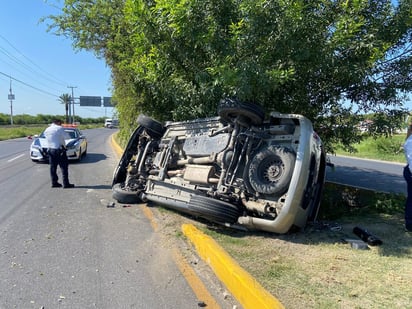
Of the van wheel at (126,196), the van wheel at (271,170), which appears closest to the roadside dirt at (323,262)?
the van wheel at (271,170)

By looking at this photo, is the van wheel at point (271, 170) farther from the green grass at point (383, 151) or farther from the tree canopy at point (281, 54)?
the green grass at point (383, 151)

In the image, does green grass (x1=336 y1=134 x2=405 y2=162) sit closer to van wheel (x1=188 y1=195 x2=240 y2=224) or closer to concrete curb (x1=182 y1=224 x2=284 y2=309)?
van wheel (x1=188 y1=195 x2=240 y2=224)

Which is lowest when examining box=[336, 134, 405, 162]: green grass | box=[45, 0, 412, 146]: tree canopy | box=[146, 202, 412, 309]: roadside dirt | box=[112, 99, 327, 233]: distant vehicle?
box=[336, 134, 405, 162]: green grass

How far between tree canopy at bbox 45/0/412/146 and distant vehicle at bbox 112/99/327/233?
46 centimetres

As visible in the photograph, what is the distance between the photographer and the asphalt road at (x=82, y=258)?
141 inches

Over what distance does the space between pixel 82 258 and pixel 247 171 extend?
2.35 m

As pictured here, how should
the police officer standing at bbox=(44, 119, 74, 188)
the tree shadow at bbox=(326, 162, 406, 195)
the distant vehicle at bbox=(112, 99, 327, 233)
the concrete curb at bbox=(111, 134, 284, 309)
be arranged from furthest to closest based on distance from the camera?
the tree shadow at bbox=(326, 162, 406, 195) → the police officer standing at bbox=(44, 119, 74, 188) → the distant vehicle at bbox=(112, 99, 327, 233) → the concrete curb at bbox=(111, 134, 284, 309)

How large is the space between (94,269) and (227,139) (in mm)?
2590

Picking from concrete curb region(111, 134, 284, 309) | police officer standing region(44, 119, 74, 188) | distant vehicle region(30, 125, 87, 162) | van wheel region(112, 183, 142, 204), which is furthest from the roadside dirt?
distant vehicle region(30, 125, 87, 162)

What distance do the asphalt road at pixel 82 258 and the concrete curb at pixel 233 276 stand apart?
1.25ft

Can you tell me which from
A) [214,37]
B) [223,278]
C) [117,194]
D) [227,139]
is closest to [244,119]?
[227,139]

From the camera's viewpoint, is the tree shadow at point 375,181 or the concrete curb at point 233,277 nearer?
the concrete curb at point 233,277

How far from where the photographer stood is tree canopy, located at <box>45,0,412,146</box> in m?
5.05

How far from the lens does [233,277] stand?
12.2 ft
